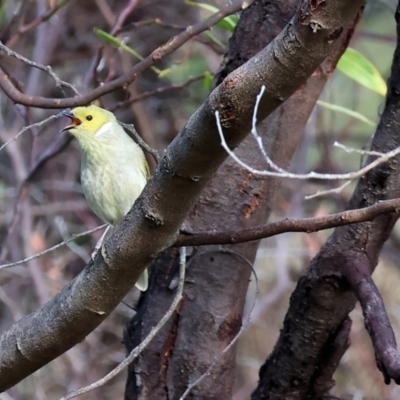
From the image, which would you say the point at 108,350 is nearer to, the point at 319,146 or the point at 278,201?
the point at 278,201

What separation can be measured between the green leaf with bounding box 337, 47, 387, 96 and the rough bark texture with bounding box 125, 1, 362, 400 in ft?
1.00

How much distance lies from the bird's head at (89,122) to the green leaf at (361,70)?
0.96 meters

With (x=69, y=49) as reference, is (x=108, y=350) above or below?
below

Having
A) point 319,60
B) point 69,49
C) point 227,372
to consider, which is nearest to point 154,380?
point 227,372

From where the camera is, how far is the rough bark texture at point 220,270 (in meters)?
2.43

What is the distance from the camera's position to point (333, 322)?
7.02 feet

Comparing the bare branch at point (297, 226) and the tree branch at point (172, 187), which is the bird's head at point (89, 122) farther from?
the bare branch at point (297, 226)

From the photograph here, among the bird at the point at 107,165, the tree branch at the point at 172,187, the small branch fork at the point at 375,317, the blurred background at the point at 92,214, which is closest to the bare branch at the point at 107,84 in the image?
the tree branch at the point at 172,187

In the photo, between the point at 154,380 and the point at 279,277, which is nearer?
the point at 154,380

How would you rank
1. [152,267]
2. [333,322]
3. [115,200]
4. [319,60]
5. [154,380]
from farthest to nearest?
[115,200]
[152,267]
[154,380]
[333,322]
[319,60]

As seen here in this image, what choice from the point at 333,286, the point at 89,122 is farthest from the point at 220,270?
the point at 89,122

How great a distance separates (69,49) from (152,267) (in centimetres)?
319

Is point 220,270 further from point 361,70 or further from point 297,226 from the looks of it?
point 361,70

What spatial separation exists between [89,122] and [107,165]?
9.2 inches
